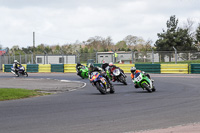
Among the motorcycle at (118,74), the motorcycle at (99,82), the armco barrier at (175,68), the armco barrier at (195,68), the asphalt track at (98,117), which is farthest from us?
the armco barrier at (175,68)

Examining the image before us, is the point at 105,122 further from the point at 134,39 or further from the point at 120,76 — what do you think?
the point at 134,39

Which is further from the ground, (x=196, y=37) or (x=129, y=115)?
(x=196, y=37)

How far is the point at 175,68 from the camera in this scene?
29.1 metres

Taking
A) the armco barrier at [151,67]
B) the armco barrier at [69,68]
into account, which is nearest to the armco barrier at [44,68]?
the armco barrier at [69,68]

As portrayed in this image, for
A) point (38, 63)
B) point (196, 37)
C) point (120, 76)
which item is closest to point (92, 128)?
point (120, 76)

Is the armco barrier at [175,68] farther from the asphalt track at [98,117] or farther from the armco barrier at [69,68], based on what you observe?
the asphalt track at [98,117]

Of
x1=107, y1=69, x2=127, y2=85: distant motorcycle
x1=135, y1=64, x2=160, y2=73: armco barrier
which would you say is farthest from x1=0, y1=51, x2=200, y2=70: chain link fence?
x1=107, y1=69, x2=127, y2=85: distant motorcycle

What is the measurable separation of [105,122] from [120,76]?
11.6 metres

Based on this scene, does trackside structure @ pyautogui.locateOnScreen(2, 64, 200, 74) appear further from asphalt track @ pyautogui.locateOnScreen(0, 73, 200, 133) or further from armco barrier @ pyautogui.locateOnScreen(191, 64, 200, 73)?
asphalt track @ pyautogui.locateOnScreen(0, 73, 200, 133)

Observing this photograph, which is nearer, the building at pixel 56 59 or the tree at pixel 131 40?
the building at pixel 56 59

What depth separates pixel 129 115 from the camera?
7.96 meters

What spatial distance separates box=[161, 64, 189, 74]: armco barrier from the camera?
28688 mm

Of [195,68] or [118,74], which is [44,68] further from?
[118,74]

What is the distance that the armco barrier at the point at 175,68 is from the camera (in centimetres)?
2869
